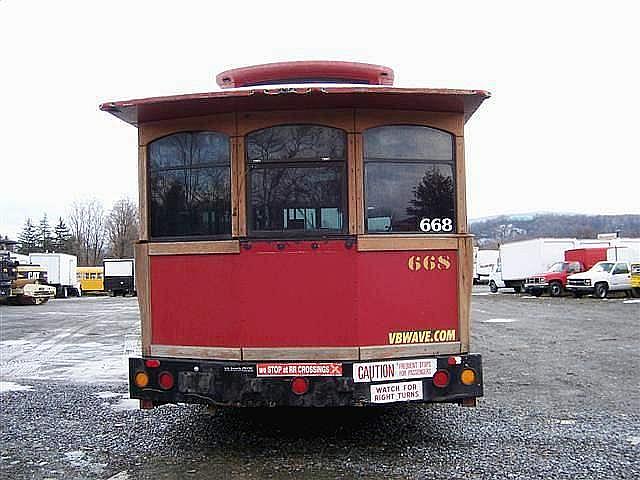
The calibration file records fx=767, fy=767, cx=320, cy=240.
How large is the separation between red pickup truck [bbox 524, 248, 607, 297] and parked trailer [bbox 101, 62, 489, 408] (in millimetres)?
32863

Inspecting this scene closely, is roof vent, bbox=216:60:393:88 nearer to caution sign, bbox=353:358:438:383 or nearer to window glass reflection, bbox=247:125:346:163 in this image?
window glass reflection, bbox=247:125:346:163

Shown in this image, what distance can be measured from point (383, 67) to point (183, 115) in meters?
1.99

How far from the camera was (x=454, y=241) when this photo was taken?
625 cm

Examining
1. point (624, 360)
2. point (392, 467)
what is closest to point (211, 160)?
point (392, 467)

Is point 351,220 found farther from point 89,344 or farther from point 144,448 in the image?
point 89,344

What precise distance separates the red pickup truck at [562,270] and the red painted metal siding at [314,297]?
108ft

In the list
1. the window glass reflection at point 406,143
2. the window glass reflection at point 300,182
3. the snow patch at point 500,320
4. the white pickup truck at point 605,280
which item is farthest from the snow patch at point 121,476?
the white pickup truck at point 605,280

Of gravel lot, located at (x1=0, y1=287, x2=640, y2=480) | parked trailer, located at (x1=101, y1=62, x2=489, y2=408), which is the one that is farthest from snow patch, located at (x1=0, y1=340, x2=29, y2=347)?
parked trailer, located at (x1=101, y1=62, x2=489, y2=408)

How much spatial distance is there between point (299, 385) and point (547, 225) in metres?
88.0

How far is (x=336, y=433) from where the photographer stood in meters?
7.01

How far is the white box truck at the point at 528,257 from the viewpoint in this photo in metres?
41.4

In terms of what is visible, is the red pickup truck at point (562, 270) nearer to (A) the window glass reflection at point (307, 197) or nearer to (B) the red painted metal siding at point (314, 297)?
(B) the red painted metal siding at point (314, 297)

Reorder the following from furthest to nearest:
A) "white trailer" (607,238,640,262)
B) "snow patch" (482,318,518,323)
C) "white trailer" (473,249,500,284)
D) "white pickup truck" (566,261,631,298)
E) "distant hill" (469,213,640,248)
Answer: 1. "distant hill" (469,213,640,248)
2. "white trailer" (473,249,500,284)
3. "white trailer" (607,238,640,262)
4. "white pickup truck" (566,261,631,298)
5. "snow patch" (482,318,518,323)

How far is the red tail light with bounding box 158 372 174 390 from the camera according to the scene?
20.3 ft
